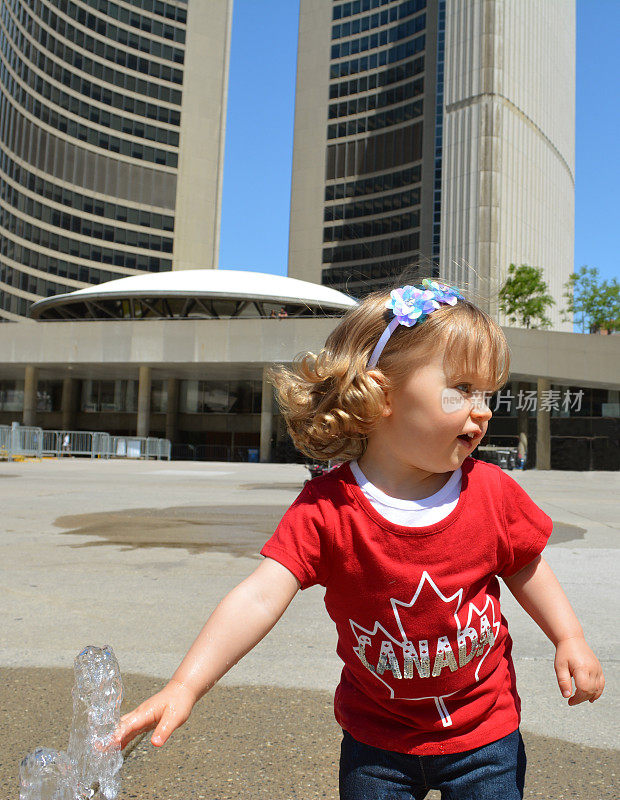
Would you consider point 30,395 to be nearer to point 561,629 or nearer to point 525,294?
point 525,294

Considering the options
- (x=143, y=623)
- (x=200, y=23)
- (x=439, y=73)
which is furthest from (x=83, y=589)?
(x=200, y=23)

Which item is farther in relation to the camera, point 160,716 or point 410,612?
point 410,612

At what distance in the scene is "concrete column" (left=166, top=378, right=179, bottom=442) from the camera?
4447cm

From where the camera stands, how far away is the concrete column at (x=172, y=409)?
44.5 metres

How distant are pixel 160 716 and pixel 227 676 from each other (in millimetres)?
2198

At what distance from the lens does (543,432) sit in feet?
122

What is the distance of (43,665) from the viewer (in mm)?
3383

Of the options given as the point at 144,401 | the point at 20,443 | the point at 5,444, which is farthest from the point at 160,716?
the point at 144,401

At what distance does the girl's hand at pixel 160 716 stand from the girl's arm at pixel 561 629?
808 mm

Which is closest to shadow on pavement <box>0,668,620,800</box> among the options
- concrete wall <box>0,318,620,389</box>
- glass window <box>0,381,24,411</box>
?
concrete wall <box>0,318,620,389</box>

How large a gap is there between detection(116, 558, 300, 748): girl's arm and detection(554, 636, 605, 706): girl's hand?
2.03 ft

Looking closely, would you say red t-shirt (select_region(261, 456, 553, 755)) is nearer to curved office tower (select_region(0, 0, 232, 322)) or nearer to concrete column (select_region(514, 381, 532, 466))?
concrete column (select_region(514, 381, 532, 466))

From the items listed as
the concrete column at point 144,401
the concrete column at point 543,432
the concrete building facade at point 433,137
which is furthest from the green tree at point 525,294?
the concrete column at point 144,401

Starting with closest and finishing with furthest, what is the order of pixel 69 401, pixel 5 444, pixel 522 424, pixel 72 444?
1. pixel 5 444
2. pixel 72 444
3. pixel 522 424
4. pixel 69 401
